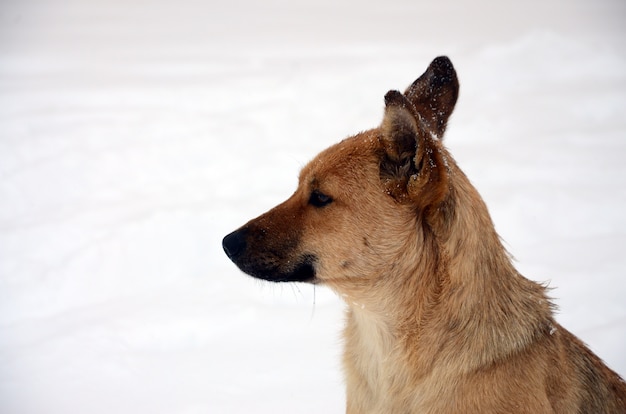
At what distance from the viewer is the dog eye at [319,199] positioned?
12.2ft

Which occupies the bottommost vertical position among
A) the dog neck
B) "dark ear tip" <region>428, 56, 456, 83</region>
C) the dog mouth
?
the dog mouth

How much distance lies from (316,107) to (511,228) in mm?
3635

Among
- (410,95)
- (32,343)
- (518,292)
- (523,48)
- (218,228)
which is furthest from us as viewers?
(523,48)

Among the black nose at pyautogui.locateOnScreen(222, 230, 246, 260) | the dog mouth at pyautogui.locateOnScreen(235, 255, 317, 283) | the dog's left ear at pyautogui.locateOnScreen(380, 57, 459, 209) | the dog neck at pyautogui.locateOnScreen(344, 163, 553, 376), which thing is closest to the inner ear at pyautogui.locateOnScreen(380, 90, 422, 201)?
the dog's left ear at pyautogui.locateOnScreen(380, 57, 459, 209)

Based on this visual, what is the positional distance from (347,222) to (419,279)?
1.65 feet

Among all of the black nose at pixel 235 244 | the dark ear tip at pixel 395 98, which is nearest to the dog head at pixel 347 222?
the black nose at pixel 235 244

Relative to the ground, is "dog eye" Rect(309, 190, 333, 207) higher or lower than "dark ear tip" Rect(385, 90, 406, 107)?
lower

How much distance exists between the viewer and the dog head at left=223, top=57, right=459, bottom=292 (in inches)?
140

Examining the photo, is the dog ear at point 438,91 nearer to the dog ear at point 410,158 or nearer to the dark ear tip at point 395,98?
the dog ear at point 410,158

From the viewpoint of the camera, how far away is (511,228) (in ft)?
24.9

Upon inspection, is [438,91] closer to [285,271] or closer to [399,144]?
[399,144]

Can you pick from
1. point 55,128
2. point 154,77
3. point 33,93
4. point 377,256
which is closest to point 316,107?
point 154,77

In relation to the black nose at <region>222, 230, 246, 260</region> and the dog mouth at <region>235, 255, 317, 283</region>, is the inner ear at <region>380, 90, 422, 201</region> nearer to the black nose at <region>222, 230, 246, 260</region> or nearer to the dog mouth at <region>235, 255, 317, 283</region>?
the dog mouth at <region>235, 255, 317, 283</region>

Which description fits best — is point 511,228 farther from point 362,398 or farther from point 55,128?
point 55,128
